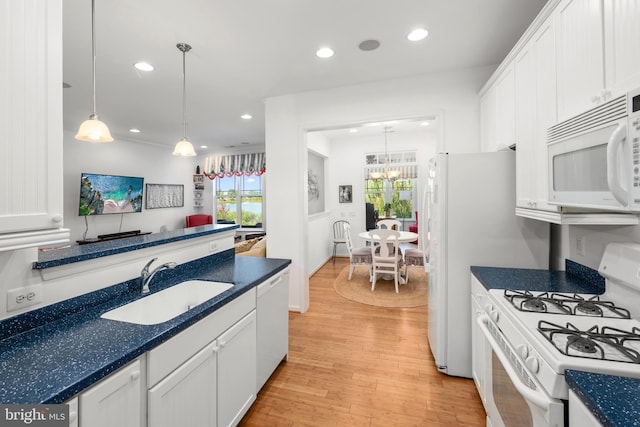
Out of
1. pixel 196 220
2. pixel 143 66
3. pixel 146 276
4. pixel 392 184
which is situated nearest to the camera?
pixel 146 276

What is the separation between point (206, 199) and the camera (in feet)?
26.1

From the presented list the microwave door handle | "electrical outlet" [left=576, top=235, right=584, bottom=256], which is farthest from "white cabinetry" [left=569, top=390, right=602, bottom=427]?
"electrical outlet" [left=576, top=235, right=584, bottom=256]

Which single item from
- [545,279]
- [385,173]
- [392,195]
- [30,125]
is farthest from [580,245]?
[392,195]

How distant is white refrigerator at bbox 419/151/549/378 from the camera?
2.12 meters

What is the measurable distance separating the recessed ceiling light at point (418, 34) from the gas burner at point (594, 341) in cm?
223

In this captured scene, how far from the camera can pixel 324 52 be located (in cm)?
261

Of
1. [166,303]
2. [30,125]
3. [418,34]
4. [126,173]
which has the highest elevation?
[418,34]

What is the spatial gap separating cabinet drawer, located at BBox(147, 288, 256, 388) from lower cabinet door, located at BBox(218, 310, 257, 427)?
2.8 inches

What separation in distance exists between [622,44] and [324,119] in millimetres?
2648

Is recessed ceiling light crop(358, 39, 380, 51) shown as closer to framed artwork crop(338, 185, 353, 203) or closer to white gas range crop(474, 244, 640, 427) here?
white gas range crop(474, 244, 640, 427)

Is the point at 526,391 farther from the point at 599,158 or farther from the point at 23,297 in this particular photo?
the point at 23,297

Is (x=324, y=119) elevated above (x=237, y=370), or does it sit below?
above

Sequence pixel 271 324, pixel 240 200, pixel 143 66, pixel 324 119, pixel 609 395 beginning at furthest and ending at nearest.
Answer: pixel 240 200, pixel 324 119, pixel 143 66, pixel 271 324, pixel 609 395

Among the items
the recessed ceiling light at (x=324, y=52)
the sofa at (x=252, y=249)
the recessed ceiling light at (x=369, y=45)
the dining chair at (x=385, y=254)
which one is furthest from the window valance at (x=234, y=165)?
the recessed ceiling light at (x=369, y=45)
